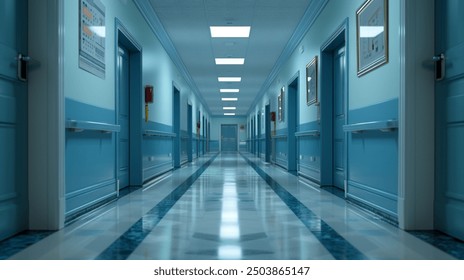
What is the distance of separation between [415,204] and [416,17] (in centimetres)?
160

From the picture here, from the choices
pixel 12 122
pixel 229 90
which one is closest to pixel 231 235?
pixel 12 122

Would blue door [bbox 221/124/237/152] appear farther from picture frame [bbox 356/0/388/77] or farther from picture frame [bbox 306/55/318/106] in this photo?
picture frame [bbox 356/0/388/77]

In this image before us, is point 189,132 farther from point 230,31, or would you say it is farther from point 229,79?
point 230,31

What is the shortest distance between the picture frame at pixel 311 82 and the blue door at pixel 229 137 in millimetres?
27541

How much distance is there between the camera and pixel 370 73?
4316mm

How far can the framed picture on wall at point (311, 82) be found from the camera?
698cm

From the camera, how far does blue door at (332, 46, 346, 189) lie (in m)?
6.04

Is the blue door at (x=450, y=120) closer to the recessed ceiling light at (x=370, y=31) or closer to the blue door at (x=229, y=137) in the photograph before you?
the recessed ceiling light at (x=370, y=31)

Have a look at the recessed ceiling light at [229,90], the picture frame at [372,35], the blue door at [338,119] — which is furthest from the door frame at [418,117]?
the recessed ceiling light at [229,90]

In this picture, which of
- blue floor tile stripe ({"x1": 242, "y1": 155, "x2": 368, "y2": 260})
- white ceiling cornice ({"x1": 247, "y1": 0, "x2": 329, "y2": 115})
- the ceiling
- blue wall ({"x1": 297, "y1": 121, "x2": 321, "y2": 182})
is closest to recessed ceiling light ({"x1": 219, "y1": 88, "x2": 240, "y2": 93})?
the ceiling

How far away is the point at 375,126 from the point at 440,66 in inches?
34.0
